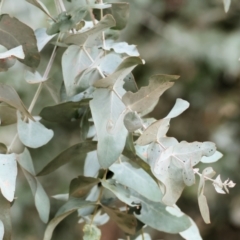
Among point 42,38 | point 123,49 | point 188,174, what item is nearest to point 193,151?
point 188,174

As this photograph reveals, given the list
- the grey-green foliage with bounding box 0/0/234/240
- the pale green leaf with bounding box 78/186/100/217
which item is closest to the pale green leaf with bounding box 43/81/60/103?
the grey-green foliage with bounding box 0/0/234/240

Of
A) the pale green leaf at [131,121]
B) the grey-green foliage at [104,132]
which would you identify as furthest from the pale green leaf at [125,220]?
the pale green leaf at [131,121]

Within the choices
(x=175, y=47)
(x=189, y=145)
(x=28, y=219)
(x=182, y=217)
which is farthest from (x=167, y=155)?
(x=28, y=219)

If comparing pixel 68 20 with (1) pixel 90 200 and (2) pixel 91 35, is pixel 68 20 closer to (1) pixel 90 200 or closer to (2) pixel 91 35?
Result: (2) pixel 91 35

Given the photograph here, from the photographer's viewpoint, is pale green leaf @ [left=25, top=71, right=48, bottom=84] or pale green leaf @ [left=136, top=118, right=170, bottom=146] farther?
pale green leaf @ [left=25, top=71, right=48, bottom=84]

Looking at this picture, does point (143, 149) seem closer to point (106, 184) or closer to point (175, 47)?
point (106, 184)

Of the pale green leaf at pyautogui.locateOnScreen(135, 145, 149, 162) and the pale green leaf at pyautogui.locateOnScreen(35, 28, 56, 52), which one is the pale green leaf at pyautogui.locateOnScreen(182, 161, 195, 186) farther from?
the pale green leaf at pyautogui.locateOnScreen(35, 28, 56, 52)

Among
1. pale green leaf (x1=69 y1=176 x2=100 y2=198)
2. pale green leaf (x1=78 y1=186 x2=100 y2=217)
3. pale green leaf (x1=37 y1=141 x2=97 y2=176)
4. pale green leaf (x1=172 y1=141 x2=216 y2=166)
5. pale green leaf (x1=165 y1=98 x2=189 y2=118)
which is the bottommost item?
pale green leaf (x1=78 y1=186 x2=100 y2=217)

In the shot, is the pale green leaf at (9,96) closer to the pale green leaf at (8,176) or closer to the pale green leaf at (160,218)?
the pale green leaf at (8,176)
